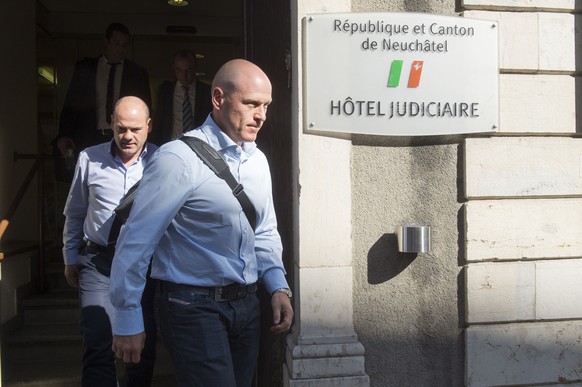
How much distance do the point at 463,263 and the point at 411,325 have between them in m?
0.49

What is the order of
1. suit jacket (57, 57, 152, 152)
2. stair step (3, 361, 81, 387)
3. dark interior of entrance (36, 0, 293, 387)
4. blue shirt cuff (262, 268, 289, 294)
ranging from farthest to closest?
dark interior of entrance (36, 0, 293, 387) → suit jacket (57, 57, 152, 152) → stair step (3, 361, 81, 387) → blue shirt cuff (262, 268, 289, 294)

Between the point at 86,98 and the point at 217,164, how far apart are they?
318cm

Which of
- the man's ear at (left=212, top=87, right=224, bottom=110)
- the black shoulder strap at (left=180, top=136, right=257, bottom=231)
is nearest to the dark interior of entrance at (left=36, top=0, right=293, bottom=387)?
the man's ear at (left=212, top=87, right=224, bottom=110)

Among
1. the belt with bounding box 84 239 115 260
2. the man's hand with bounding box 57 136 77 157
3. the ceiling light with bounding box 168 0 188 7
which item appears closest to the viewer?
the belt with bounding box 84 239 115 260

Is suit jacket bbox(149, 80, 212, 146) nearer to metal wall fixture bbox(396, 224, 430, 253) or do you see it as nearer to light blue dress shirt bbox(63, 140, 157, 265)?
light blue dress shirt bbox(63, 140, 157, 265)

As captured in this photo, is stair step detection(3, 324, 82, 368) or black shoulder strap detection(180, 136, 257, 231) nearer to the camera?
black shoulder strap detection(180, 136, 257, 231)

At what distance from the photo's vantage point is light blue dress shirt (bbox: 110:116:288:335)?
2.40 meters


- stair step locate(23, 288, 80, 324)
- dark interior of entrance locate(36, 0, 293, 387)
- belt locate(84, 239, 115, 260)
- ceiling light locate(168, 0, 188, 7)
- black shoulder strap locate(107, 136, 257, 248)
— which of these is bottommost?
stair step locate(23, 288, 80, 324)

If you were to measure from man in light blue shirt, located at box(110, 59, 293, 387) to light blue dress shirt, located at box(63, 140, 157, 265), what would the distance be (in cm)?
121

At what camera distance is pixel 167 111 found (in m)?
5.48

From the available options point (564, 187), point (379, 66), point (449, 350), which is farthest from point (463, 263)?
point (379, 66)

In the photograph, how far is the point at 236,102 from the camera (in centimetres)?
258

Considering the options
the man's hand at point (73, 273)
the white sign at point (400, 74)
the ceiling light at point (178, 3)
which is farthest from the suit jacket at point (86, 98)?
the ceiling light at point (178, 3)

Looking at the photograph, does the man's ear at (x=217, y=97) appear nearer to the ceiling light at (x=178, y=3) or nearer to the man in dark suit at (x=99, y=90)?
the man in dark suit at (x=99, y=90)
